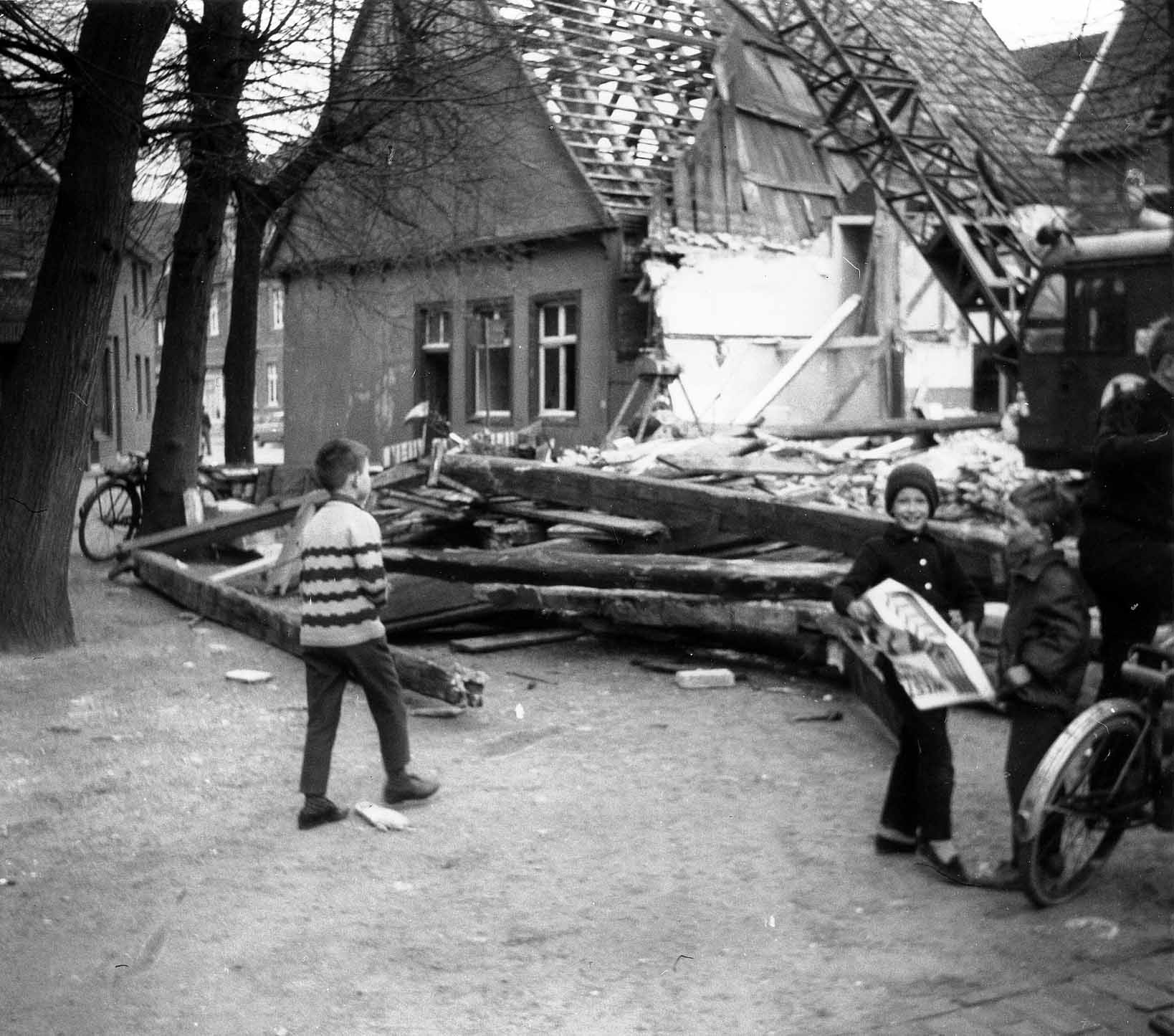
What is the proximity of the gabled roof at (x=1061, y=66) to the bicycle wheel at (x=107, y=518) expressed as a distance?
35.5 feet

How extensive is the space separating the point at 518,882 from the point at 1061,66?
20.1 ft

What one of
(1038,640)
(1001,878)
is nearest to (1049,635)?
(1038,640)

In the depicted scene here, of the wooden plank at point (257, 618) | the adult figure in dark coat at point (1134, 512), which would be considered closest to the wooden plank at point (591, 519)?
the wooden plank at point (257, 618)

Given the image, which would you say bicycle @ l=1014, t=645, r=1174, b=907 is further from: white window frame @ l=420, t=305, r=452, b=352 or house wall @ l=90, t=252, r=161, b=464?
house wall @ l=90, t=252, r=161, b=464

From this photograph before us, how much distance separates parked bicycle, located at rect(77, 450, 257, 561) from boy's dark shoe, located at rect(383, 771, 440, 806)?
1011 centimetres

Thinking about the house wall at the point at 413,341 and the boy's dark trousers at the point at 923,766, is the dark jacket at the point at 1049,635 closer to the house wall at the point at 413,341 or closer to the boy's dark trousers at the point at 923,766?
the boy's dark trousers at the point at 923,766

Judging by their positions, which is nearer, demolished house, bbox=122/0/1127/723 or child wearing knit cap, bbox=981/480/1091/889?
child wearing knit cap, bbox=981/480/1091/889

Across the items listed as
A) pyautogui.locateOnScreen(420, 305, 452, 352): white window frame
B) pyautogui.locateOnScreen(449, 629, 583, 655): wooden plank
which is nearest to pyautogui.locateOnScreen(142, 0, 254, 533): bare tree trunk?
pyautogui.locateOnScreen(449, 629, 583, 655): wooden plank

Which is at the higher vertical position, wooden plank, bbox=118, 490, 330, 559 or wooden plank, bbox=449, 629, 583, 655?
wooden plank, bbox=118, 490, 330, 559

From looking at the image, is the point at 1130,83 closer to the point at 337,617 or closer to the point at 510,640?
the point at 510,640

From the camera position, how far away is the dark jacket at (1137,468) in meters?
5.82

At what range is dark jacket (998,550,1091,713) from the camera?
205 inches

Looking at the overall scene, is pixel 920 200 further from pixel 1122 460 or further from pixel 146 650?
pixel 1122 460

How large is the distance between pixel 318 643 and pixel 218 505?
1329cm
